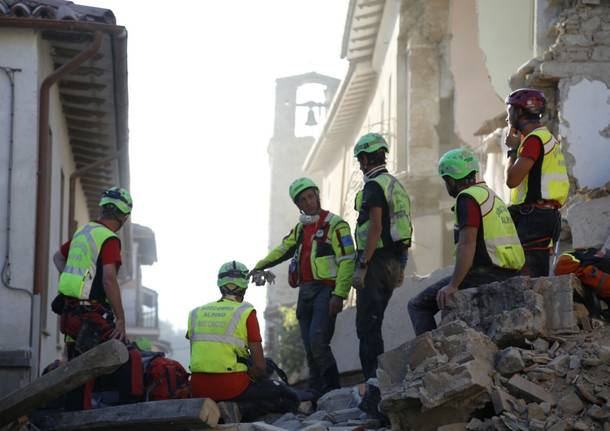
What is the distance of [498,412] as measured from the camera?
23.5 feet

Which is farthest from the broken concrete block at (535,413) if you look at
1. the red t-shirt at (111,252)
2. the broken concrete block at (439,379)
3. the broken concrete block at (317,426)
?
the red t-shirt at (111,252)

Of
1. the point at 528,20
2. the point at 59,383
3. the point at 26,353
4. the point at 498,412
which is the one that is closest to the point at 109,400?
the point at 59,383

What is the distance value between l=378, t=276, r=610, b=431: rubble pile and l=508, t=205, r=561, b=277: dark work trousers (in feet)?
2.59

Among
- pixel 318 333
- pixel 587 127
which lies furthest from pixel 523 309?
pixel 587 127

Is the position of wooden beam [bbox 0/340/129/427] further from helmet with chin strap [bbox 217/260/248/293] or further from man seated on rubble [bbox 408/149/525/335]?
man seated on rubble [bbox 408/149/525/335]

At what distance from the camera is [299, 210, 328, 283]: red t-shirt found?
10.1 metres

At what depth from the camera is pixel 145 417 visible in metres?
7.98

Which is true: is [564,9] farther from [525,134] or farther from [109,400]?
[109,400]

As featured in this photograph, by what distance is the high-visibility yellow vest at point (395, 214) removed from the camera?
30.8 ft

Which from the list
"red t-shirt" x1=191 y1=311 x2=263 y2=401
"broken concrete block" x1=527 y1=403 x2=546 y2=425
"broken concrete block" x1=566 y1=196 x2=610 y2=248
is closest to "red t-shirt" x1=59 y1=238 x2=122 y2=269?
"red t-shirt" x1=191 y1=311 x2=263 y2=401

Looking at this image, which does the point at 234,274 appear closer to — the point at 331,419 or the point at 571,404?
the point at 331,419

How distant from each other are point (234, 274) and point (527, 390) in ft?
9.52

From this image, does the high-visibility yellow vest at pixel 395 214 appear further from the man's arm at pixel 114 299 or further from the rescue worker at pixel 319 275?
the man's arm at pixel 114 299

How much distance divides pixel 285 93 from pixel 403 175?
2728cm
